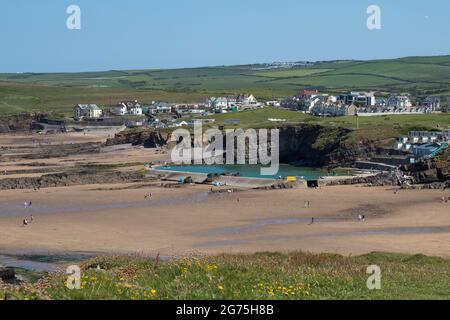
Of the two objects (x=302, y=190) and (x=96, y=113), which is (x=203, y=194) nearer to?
(x=302, y=190)

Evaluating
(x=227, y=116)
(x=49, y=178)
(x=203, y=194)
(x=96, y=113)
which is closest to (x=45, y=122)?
(x=96, y=113)

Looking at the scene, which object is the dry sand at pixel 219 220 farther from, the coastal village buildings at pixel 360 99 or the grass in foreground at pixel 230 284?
the coastal village buildings at pixel 360 99

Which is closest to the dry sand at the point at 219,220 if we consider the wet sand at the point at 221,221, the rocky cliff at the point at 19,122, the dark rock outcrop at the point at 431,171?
the wet sand at the point at 221,221

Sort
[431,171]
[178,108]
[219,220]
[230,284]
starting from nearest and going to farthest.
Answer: [230,284], [219,220], [431,171], [178,108]

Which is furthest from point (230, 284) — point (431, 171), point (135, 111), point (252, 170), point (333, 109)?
point (135, 111)

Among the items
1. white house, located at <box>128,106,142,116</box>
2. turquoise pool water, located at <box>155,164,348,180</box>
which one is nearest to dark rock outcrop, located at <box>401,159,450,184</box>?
turquoise pool water, located at <box>155,164,348,180</box>

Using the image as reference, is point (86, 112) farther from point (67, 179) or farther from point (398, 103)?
point (67, 179)
